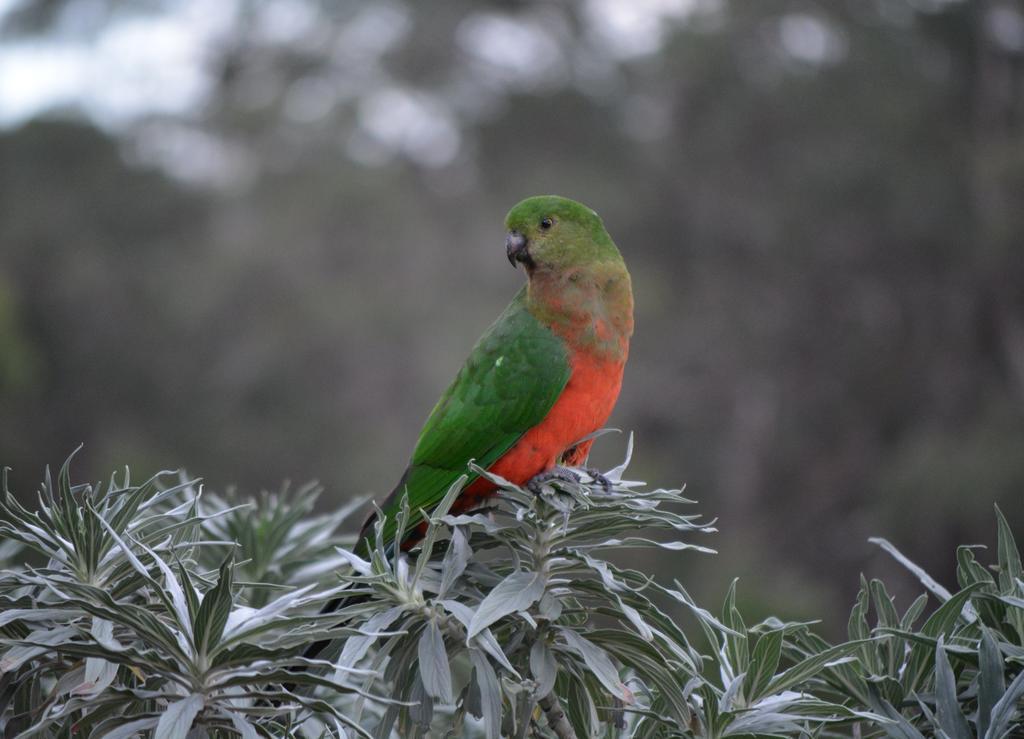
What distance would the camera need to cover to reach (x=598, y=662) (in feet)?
6.98

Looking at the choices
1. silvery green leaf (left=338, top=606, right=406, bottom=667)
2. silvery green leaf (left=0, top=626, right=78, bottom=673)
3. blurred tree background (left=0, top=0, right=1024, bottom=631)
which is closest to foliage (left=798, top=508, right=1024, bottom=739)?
silvery green leaf (left=338, top=606, right=406, bottom=667)

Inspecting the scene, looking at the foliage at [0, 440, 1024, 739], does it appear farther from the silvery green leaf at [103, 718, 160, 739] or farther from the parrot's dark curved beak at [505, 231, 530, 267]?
the parrot's dark curved beak at [505, 231, 530, 267]

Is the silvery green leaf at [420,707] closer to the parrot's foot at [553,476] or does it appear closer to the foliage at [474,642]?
the foliage at [474,642]

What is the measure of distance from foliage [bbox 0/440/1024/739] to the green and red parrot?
0.73 meters

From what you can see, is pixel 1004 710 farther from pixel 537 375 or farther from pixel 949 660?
pixel 537 375

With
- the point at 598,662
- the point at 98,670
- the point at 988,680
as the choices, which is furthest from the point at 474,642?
the point at 988,680

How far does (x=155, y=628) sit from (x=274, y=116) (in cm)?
2119

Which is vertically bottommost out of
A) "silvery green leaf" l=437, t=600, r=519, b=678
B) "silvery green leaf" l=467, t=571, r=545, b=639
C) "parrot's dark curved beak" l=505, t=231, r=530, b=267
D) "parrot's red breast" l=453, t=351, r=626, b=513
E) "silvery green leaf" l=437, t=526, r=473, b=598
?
"silvery green leaf" l=437, t=600, r=519, b=678

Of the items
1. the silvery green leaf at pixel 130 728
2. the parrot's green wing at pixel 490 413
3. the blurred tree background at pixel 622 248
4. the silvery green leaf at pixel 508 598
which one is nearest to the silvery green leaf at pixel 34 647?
the silvery green leaf at pixel 130 728

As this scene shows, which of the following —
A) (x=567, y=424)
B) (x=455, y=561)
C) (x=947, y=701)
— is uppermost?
(x=567, y=424)

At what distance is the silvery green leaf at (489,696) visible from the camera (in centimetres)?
197

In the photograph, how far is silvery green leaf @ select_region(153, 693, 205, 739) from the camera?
1739mm

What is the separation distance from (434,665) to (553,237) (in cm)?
188

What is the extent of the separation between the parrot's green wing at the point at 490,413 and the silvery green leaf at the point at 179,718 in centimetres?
125
